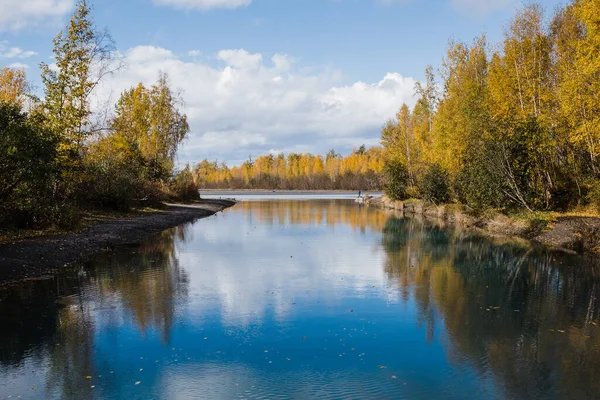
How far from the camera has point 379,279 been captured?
59.7ft

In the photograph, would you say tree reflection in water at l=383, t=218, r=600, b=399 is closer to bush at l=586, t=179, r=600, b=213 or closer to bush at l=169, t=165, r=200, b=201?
bush at l=586, t=179, r=600, b=213

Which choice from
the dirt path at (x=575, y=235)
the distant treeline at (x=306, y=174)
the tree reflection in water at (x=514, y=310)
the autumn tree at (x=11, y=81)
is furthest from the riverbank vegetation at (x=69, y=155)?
the distant treeline at (x=306, y=174)

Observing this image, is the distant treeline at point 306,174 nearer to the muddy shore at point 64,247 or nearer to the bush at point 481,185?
the bush at point 481,185

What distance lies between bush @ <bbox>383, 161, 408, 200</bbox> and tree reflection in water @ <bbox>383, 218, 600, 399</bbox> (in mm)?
39032

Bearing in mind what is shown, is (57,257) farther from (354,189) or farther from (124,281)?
(354,189)

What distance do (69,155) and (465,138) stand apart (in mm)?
29483

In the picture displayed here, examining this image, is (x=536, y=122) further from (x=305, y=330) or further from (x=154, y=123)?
(x=154, y=123)

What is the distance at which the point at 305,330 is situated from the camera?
11984 mm

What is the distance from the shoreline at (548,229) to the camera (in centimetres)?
2483

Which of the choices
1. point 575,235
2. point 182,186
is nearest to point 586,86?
point 575,235

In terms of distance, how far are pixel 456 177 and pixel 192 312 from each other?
3317 cm

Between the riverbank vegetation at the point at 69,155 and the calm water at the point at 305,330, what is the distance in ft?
17.2

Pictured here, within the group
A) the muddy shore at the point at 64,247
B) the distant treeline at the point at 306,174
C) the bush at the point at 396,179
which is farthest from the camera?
the distant treeline at the point at 306,174

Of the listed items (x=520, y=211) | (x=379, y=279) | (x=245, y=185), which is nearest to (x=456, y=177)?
(x=520, y=211)
